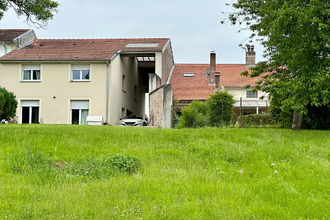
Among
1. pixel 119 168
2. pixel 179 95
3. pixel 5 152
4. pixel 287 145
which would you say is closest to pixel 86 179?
pixel 119 168

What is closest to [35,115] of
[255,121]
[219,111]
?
[219,111]

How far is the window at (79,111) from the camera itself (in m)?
31.6

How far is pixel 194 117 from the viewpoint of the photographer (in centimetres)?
2473

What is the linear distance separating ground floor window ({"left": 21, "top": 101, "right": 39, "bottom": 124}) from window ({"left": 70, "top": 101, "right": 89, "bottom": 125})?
279 centimetres

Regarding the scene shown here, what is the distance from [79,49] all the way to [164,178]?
90.3 ft

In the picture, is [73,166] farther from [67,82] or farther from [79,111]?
[67,82]

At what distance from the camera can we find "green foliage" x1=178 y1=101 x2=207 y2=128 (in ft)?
80.1

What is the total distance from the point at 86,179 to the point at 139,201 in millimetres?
1799

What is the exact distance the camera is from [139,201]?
271 inches

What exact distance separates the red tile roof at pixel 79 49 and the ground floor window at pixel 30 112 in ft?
11.4

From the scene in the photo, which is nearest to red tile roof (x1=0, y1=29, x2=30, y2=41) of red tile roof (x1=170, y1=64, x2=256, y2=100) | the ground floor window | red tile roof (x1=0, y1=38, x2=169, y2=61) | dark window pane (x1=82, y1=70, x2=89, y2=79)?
red tile roof (x1=0, y1=38, x2=169, y2=61)

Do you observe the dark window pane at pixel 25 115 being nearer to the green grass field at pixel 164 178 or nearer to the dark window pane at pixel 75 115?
the dark window pane at pixel 75 115

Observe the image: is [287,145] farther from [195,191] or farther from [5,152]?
[5,152]

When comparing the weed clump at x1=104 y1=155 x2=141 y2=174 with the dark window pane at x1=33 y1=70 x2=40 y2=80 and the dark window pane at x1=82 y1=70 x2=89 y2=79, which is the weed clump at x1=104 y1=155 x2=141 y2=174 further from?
the dark window pane at x1=33 y1=70 x2=40 y2=80
